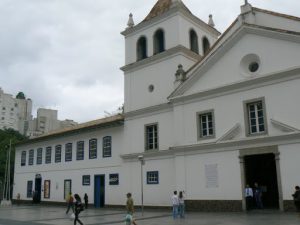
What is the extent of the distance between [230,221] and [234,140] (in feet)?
19.7

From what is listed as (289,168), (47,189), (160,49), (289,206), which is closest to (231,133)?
(289,168)

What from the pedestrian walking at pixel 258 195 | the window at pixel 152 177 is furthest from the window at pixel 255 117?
the window at pixel 152 177

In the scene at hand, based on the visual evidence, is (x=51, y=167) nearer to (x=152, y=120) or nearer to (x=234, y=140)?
(x=152, y=120)

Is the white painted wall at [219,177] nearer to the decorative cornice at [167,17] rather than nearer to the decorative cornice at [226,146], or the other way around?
the decorative cornice at [226,146]

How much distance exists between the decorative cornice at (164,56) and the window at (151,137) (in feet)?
15.9

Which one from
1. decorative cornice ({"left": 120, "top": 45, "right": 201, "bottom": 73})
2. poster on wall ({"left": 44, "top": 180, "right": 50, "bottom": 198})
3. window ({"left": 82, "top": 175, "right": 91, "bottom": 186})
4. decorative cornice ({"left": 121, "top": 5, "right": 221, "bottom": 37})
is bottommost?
poster on wall ({"left": 44, "top": 180, "right": 50, "bottom": 198})

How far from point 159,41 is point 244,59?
8411 millimetres

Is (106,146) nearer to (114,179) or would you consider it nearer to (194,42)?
(114,179)

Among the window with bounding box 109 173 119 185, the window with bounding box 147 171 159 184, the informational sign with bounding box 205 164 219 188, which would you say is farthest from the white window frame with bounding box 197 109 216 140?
the window with bounding box 109 173 119 185

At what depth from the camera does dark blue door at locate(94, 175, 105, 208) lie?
3113cm

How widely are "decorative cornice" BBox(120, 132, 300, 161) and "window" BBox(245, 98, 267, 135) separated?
1.88ft

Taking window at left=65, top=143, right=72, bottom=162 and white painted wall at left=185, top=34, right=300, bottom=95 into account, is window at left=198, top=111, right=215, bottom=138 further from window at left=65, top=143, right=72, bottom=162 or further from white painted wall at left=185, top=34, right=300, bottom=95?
window at left=65, top=143, right=72, bottom=162

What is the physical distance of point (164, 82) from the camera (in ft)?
91.9

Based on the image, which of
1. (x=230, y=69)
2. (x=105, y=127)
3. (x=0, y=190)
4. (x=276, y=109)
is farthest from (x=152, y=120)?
(x=0, y=190)
